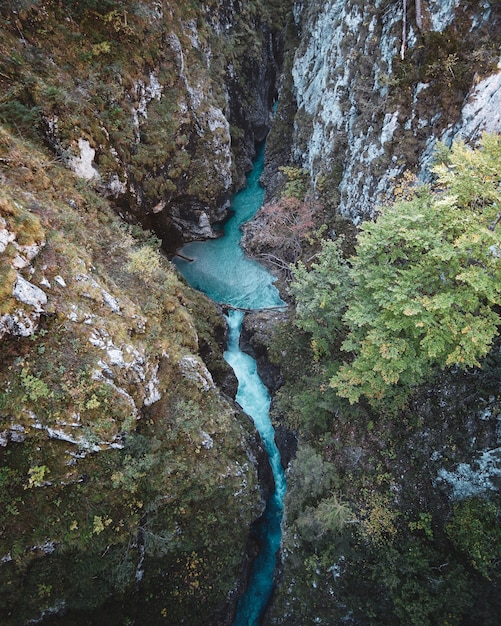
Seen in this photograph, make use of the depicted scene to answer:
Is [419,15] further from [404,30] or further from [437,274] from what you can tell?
[437,274]

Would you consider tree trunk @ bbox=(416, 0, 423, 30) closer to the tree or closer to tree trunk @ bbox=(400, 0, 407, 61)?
tree trunk @ bbox=(400, 0, 407, 61)

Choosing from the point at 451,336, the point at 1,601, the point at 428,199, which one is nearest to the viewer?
the point at 451,336

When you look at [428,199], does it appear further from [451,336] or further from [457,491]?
[457,491]

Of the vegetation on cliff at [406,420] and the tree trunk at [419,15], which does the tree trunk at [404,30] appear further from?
the vegetation on cliff at [406,420]

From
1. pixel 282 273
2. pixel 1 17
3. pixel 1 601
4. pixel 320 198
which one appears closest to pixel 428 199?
pixel 320 198

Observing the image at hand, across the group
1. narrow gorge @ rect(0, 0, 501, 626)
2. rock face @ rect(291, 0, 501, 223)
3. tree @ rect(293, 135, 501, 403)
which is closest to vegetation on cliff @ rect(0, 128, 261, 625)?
narrow gorge @ rect(0, 0, 501, 626)

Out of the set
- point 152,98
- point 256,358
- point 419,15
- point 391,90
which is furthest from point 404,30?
point 256,358
